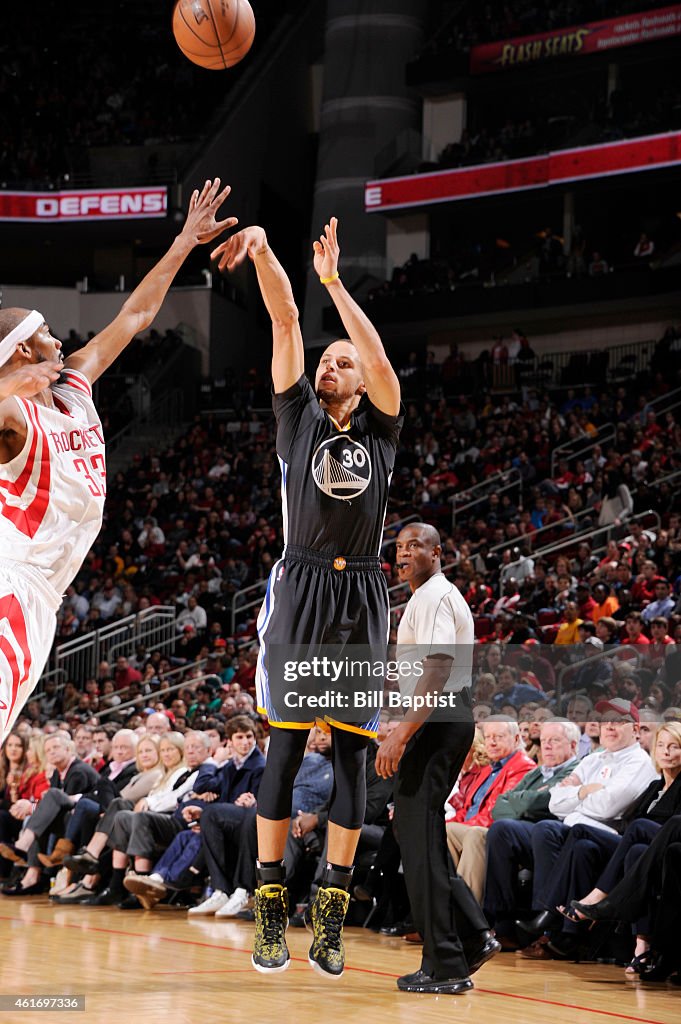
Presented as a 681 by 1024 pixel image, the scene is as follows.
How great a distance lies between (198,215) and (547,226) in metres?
22.5

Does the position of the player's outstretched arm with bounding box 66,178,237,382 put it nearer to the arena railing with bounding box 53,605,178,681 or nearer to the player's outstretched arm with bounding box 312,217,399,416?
the player's outstretched arm with bounding box 312,217,399,416

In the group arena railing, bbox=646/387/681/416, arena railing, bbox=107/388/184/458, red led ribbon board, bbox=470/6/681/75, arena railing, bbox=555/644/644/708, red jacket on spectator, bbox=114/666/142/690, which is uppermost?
red led ribbon board, bbox=470/6/681/75

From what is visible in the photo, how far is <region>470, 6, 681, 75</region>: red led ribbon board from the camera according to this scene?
Answer: 23.6 m

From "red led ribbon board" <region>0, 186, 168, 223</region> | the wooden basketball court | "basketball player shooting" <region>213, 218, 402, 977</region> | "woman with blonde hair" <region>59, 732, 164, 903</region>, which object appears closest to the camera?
"basketball player shooting" <region>213, 218, 402, 977</region>

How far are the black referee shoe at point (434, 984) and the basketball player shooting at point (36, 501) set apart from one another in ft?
9.66

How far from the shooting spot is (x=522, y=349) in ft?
77.6

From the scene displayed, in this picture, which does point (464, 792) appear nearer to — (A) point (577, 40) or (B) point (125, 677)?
(B) point (125, 677)

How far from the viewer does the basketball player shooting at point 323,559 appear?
4977 mm

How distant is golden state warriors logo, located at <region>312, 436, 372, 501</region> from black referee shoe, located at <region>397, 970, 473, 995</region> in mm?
2584

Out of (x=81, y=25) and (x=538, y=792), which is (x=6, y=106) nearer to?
(x=81, y=25)

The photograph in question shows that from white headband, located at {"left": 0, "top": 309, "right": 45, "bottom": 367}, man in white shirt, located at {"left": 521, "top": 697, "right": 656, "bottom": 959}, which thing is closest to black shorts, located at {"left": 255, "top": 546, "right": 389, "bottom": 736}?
white headband, located at {"left": 0, "top": 309, "right": 45, "bottom": 367}

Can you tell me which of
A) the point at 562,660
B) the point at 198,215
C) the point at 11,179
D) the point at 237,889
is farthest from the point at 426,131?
the point at 198,215

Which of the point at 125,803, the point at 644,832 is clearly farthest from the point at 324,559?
the point at 125,803

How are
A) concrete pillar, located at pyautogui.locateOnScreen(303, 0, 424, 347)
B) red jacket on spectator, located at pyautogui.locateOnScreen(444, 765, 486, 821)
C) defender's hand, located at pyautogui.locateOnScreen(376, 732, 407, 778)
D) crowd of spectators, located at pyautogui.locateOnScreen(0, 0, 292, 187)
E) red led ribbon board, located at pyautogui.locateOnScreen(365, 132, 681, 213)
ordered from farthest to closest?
crowd of spectators, located at pyautogui.locateOnScreen(0, 0, 292, 187) → concrete pillar, located at pyautogui.locateOnScreen(303, 0, 424, 347) → red led ribbon board, located at pyautogui.locateOnScreen(365, 132, 681, 213) → red jacket on spectator, located at pyautogui.locateOnScreen(444, 765, 486, 821) → defender's hand, located at pyautogui.locateOnScreen(376, 732, 407, 778)
